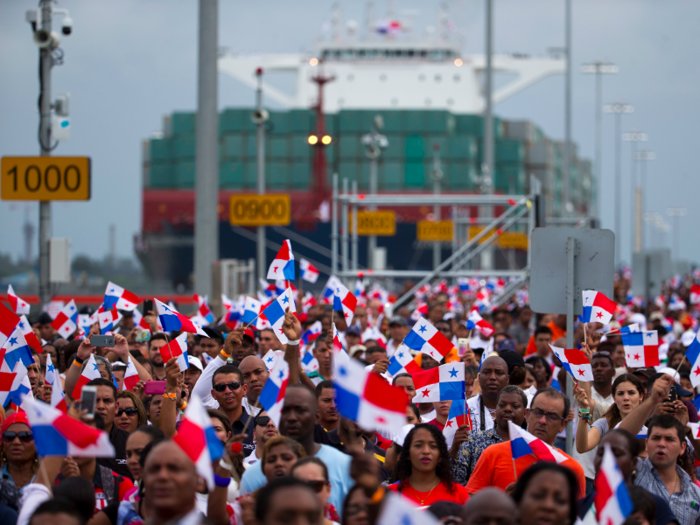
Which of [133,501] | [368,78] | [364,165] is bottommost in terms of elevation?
[133,501]

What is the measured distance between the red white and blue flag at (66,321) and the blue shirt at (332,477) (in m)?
6.23

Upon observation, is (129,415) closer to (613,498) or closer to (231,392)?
(231,392)

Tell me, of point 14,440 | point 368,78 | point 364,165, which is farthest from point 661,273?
point 368,78

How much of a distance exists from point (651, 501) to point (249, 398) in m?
3.07

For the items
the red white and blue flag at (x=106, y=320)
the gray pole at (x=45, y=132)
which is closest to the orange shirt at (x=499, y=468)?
the red white and blue flag at (x=106, y=320)

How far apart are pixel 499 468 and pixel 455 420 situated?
0.94m

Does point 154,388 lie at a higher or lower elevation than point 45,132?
lower

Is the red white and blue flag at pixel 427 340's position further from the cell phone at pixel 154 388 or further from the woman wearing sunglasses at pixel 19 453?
the woman wearing sunglasses at pixel 19 453

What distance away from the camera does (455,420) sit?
19.5 feet

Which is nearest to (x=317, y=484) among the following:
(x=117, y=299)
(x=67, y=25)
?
(x=117, y=299)

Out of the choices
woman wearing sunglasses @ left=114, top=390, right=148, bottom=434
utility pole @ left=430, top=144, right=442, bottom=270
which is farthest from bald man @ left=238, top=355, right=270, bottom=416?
utility pole @ left=430, top=144, right=442, bottom=270

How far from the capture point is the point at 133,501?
4301mm

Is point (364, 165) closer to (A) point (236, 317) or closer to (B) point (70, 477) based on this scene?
(A) point (236, 317)

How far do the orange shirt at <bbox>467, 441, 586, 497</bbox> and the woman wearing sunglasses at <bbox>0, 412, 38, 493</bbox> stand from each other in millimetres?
2255
